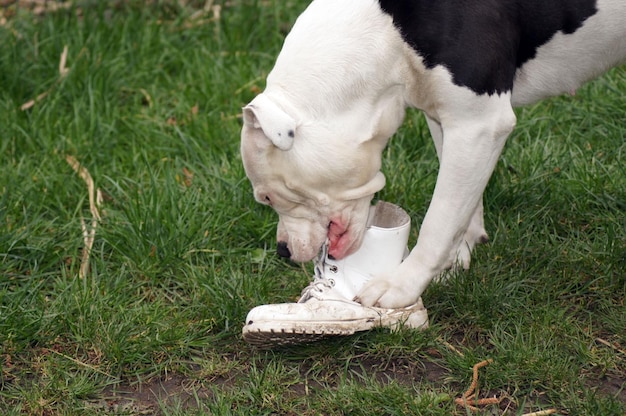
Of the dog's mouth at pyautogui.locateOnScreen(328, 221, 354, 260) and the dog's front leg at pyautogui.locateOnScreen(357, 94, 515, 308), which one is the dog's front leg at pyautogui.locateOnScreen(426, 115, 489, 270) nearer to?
the dog's front leg at pyautogui.locateOnScreen(357, 94, 515, 308)

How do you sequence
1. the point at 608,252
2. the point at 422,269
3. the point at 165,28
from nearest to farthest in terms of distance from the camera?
the point at 422,269
the point at 608,252
the point at 165,28

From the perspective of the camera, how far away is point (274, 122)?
3070 millimetres

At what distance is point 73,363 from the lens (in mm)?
3396

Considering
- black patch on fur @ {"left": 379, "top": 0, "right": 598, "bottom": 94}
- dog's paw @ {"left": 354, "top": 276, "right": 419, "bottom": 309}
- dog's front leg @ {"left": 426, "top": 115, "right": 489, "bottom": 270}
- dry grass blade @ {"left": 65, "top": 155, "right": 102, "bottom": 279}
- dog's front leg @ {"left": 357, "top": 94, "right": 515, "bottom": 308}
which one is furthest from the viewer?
dry grass blade @ {"left": 65, "top": 155, "right": 102, "bottom": 279}

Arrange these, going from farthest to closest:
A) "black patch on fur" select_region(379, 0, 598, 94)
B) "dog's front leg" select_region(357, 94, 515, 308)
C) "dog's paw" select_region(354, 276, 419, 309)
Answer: "dog's paw" select_region(354, 276, 419, 309), "dog's front leg" select_region(357, 94, 515, 308), "black patch on fur" select_region(379, 0, 598, 94)

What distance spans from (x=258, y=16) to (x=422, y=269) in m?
2.93

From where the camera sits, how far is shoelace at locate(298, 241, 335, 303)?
3.42m

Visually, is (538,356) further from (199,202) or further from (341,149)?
(199,202)

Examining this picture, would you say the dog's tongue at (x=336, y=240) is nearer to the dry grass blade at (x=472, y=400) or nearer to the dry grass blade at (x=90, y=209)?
the dry grass blade at (x=472, y=400)

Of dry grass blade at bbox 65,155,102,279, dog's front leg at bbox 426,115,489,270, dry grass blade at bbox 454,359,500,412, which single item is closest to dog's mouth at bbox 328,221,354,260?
dog's front leg at bbox 426,115,489,270

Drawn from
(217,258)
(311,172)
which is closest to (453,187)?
(311,172)

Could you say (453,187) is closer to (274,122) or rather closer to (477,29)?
(477,29)

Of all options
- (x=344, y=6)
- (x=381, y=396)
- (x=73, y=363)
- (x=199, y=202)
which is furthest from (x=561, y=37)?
(x=73, y=363)

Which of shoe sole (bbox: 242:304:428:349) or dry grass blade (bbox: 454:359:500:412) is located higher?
shoe sole (bbox: 242:304:428:349)
